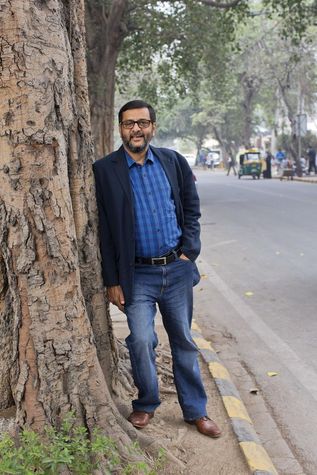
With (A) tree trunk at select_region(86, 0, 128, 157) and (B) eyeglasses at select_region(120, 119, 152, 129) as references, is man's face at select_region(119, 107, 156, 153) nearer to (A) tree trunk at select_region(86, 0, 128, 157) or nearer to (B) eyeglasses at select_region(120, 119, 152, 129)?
(B) eyeglasses at select_region(120, 119, 152, 129)

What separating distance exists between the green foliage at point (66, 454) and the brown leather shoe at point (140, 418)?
1.29 feet

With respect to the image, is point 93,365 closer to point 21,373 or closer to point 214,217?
point 21,373

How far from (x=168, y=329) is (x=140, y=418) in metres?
0.55

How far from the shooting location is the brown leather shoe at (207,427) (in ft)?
12.2

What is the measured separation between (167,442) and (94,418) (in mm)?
584

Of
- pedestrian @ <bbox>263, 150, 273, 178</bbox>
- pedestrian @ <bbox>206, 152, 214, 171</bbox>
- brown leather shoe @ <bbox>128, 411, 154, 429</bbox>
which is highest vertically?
brown leather shoe @ <bbox>128, 411, 154, 429</bbox>

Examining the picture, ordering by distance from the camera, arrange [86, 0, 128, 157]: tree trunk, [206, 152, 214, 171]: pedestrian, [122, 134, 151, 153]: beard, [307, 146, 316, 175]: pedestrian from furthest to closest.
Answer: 1. [206, 152, 214, 171]: pedestrian
2. [307, 146, 316, 175]: pedestrian
3. [86, 0, 128, 157]: tree trunk
4. [122, 134, 151, 153]: beard

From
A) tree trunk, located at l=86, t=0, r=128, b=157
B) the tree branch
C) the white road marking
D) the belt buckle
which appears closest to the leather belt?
the belt buckle

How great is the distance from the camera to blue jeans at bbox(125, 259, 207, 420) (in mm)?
3553

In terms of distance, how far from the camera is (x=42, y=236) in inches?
118

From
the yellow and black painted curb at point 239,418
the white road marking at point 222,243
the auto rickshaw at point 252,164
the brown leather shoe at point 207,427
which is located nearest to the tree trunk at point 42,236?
the brown leather shoe at point 207,427

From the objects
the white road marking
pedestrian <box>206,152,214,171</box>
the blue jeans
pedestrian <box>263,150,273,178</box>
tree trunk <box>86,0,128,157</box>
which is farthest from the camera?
pedestrian <box>206,152,214,171</box>

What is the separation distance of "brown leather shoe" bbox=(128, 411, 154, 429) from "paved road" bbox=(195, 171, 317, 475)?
93cm

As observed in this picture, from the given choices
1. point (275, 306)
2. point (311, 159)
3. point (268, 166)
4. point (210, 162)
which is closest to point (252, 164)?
point (268, 166)
